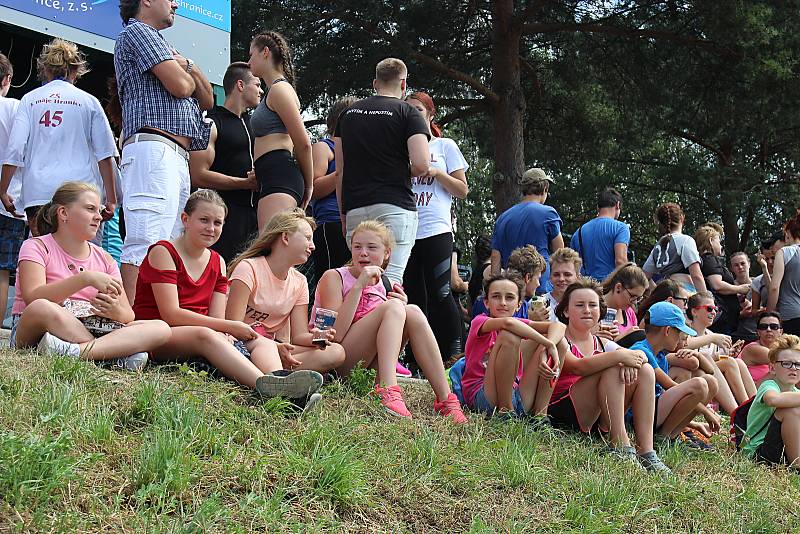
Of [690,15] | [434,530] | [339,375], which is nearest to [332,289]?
[339,375]

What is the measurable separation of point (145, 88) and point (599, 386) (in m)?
2.93

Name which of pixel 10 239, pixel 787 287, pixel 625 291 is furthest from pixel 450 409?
pixel 787 287

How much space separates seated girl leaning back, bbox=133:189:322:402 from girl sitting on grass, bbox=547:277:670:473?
168cm

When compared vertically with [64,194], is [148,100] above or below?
above

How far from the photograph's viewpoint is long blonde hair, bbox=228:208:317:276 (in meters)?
5.25

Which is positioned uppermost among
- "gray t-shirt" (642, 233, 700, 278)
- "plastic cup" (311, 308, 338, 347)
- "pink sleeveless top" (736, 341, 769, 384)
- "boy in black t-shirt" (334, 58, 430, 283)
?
"boy in black t-shirt" (334, 58, 430, 283)

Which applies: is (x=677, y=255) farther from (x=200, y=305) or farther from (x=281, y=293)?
(x=200, y=305)

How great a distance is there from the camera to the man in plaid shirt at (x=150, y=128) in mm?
5195

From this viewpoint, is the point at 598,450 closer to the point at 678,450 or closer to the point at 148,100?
the point at 678,450

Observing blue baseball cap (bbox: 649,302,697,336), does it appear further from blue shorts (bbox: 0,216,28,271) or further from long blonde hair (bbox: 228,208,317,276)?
blue shorts (bbox: 0,216,28,271)

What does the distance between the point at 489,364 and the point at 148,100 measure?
7.64ft

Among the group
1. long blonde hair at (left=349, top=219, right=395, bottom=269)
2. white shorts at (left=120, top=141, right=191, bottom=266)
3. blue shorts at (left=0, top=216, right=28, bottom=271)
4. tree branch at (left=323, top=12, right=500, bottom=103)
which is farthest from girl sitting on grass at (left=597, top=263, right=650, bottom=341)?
tree branch at (left=323, top=12, right=500, bottom=103)

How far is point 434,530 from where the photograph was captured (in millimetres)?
3738

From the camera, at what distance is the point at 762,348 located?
24.8 feet
